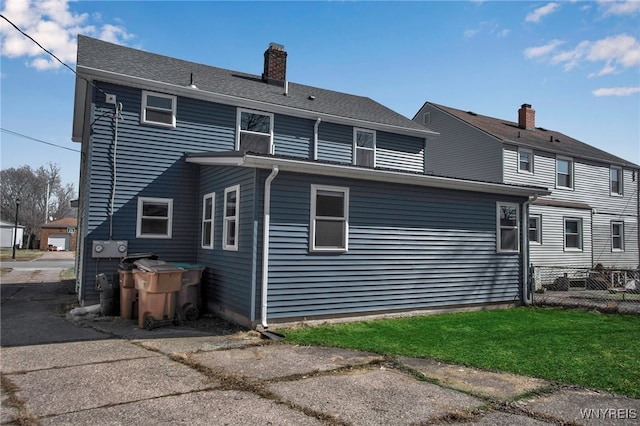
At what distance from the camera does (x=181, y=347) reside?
687cm

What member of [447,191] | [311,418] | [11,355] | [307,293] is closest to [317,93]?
[447,191]

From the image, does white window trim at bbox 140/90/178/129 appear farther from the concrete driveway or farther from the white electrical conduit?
the concrete driveway

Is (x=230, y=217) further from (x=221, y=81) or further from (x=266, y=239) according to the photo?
(x=221, y=81)

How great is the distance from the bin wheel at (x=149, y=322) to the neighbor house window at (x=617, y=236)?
2145 cm

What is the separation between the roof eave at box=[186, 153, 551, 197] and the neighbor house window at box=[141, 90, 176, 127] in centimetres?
121

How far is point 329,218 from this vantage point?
8.89 meters

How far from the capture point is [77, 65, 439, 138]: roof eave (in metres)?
10.9

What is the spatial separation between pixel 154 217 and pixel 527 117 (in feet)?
64.2

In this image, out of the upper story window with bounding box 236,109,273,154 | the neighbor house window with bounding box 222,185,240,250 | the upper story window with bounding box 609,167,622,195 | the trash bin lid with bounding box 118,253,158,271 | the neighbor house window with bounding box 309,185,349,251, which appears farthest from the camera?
the upper story window with bounding box 609,167,622,195

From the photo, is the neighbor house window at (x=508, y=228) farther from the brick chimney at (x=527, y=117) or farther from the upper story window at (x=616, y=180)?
the upper story window at (x=616, y=180)

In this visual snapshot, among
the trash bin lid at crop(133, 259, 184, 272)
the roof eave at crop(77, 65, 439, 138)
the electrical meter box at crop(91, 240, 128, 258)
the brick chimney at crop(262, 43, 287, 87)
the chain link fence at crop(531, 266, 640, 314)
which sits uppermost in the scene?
the brick chimney at crop(262, 43, 287, 87)

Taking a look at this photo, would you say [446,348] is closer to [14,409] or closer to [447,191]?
[447,191]

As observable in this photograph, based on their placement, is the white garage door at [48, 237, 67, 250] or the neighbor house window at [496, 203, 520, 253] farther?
the white garage door at [48, 237, 67, 250]

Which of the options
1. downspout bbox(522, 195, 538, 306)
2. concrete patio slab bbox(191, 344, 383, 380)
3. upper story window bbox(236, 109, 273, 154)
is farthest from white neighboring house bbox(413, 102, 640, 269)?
concrete patio slab bbox(191, 344, 383, 380)
